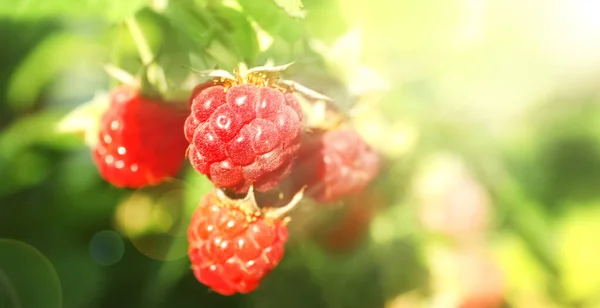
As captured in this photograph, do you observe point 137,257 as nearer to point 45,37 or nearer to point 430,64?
point 45,37

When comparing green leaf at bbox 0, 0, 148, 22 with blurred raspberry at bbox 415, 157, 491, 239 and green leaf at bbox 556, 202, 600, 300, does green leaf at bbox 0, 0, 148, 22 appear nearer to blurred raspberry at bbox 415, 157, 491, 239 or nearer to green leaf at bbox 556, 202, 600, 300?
blurred raspberry at bbox 415, 157, 491, 239

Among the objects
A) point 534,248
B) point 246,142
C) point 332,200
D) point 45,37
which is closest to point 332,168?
point 332,200

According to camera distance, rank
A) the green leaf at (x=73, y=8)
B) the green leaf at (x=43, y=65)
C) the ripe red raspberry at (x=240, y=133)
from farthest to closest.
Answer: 1. the green leaf at (x=43, y=65)
2. the green leaf at (x=73, y=8)
3. the ripe red raspberry at (x=240, y=133)

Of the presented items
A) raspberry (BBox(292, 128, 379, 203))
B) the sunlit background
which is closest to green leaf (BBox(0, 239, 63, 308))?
the sunlit background

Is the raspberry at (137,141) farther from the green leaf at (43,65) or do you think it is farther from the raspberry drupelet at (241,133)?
the green leaf at (43,65)

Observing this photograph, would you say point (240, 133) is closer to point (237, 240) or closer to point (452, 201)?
point (237, 240)

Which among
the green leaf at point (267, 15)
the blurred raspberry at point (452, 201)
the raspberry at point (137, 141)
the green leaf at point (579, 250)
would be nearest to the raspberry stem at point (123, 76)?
the raspberry at point (137, 141)
